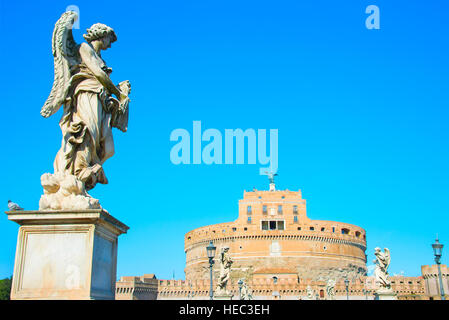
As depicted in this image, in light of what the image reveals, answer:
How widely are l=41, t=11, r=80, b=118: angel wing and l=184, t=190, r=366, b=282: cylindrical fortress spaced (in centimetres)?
7771

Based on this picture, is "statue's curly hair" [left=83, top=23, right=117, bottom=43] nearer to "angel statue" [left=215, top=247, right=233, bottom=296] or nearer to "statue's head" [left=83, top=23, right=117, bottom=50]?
"statue's head" [left=83, top=23, right=117, bottom=50]

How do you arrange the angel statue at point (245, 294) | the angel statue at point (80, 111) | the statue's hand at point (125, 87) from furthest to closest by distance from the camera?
1. the angel statue at point (245, 294)
2. the statue's hand at point (125, 87)
3. the angel statue at point (80, 111)

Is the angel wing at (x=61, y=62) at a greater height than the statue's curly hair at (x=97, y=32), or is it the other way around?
the statue's curly hair at (x=97, y=32)

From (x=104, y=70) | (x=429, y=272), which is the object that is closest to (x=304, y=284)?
(x=429, y=272)

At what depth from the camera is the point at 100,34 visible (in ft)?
16.8

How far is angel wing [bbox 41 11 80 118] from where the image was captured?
4.76 meters

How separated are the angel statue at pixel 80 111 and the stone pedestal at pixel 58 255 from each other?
0.64 ft

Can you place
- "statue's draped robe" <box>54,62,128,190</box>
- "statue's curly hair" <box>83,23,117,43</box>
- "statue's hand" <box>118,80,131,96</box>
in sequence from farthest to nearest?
"statue's hand" <box>118,80,131,96</box>, "statue's curly hair" <box>83,23,117,43</box>, "statue's draped robe" <box>54,62,128,190</box>

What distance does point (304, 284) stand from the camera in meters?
76.9

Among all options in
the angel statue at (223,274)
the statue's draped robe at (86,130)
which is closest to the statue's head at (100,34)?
the statue's draped robe at (86,130)

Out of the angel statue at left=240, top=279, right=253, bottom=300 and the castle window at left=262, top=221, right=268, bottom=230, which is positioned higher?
the castle window at left=262, top=221, right=268, bottom=230

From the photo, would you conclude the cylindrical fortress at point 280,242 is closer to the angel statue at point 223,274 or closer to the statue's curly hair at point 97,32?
the angel statue at point 223,274

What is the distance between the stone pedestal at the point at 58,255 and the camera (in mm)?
4113

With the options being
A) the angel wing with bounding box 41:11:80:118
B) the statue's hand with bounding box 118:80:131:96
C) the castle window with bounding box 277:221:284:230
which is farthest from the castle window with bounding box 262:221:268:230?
the angel wing with bounding box 41:11:80:118
